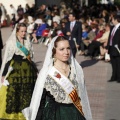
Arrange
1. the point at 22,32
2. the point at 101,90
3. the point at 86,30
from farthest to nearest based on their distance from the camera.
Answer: the point at 86,30 < the point at 101,90 < the point at 22,32

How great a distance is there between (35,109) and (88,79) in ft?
24.5

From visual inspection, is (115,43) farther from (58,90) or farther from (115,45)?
(58,90)

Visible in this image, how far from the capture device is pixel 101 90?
37.4 feet

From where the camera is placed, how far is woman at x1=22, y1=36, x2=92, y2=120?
17.9 ft

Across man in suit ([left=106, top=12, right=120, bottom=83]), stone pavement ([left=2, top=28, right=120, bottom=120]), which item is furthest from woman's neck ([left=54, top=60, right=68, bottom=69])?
man in suit ([left=106, top=12, right=120, bottom=83])

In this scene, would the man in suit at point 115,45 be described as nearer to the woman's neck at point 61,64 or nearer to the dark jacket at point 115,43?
the dark jacket at point 115,43

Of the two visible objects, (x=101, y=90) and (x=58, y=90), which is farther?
(x=101, y=90)

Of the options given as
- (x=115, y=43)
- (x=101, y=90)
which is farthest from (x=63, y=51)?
(x=115, y=43)

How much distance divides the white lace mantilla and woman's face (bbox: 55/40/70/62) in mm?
266

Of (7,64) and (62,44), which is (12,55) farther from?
(62,44)

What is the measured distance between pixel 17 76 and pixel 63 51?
3483 millimetres

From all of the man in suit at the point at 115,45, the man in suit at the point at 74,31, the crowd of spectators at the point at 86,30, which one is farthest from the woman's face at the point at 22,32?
the crowd of spectators at the point at 86,30

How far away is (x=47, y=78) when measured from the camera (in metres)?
5.50

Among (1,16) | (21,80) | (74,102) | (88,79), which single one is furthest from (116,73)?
(1,16)
